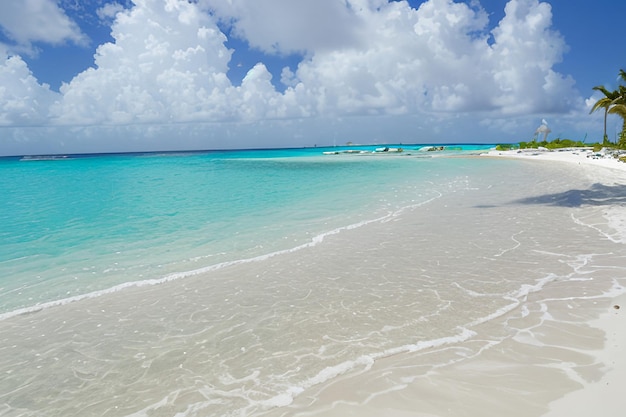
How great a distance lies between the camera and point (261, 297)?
7520 millimetres

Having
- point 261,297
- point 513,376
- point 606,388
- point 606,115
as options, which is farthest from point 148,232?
point 606,115

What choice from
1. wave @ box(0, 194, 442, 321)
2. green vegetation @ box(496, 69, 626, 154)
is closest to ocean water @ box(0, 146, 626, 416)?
wave @ box(0, 194, 442, 321)

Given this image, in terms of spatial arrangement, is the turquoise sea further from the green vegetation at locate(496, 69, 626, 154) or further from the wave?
the green vegetation at locate(496, 69, 626, 154)

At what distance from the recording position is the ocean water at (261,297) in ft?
15.5

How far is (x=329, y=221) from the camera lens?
1505cm

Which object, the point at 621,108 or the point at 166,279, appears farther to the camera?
the point at 621,108

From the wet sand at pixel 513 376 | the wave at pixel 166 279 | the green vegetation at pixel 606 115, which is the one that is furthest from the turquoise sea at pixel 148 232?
the green vegetation at pixel 606 115

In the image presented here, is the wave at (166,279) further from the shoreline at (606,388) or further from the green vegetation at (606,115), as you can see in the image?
the green vegetation at (606,115)

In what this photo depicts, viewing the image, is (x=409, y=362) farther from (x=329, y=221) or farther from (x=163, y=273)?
(x=329, y=221)

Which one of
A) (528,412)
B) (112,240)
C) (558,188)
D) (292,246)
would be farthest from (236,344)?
(558,188)

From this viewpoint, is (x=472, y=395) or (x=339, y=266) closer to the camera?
(x=472, y=395)

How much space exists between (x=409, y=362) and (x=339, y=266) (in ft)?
14.6

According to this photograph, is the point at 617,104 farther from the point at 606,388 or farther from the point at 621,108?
the point at 606,388

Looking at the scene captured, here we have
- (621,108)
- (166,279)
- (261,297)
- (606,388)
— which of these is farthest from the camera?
(621,108)
